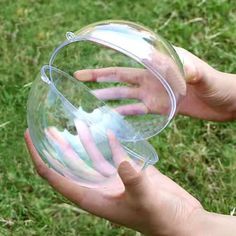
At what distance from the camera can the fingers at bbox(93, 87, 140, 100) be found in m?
1.39

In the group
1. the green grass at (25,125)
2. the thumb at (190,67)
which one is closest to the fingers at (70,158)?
the thumb at (190,67)

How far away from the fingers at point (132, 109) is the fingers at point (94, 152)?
10cm

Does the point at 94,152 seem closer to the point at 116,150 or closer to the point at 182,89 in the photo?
the point at 116,150

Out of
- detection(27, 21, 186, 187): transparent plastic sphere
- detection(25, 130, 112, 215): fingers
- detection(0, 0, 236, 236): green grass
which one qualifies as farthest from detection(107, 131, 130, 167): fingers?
detection(0, 0, 236, 236): green grass

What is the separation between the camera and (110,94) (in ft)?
4.61

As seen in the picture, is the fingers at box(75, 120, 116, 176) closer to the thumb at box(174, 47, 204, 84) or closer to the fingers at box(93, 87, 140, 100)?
the fingers at box(93, 87, 140, 100)

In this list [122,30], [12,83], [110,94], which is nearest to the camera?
[122,30]

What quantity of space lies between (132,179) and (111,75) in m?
0.25

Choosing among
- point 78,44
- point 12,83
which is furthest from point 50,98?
point 12,83

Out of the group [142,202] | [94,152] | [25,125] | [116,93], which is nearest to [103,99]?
[116,93]

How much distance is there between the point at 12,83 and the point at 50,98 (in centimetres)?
74

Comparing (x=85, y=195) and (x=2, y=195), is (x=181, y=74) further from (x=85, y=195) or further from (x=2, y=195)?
(x=2, y=195)

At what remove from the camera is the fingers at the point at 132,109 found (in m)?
1.37

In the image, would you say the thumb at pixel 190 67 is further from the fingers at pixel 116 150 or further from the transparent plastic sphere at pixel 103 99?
the fingers at pixel 116 150
